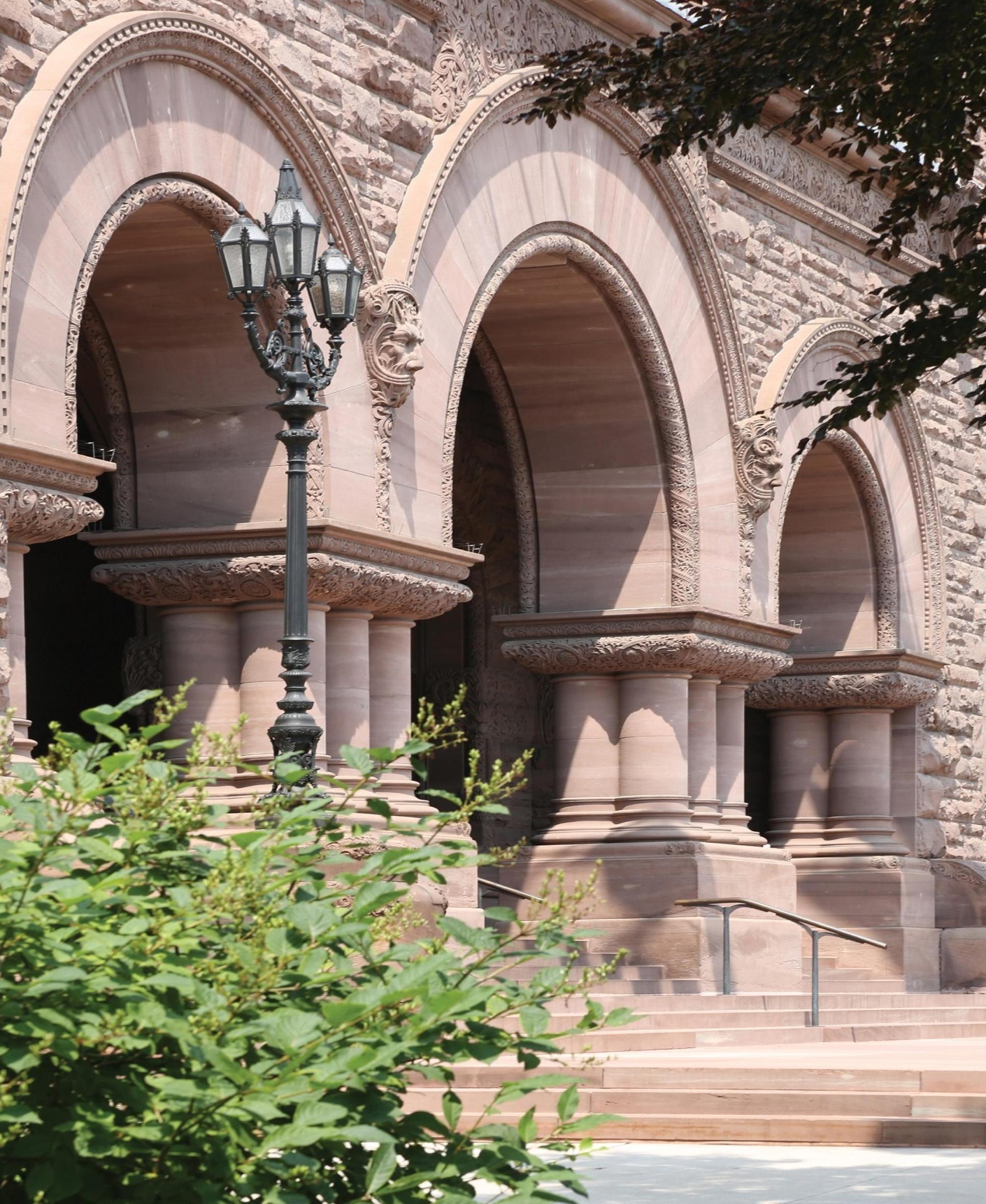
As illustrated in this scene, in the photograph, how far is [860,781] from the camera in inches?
851

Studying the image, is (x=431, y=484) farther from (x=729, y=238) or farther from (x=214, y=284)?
(x=729, y=238)

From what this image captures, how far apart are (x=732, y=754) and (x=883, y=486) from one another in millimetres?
4070

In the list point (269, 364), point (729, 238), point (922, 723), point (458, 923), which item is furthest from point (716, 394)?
point (458, 923)

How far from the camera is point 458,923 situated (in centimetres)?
415

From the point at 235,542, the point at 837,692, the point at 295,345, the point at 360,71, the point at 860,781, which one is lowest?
the point at 860,781

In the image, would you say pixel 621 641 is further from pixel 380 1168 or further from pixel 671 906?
pixel 380 1168

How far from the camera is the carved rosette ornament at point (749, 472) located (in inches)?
734

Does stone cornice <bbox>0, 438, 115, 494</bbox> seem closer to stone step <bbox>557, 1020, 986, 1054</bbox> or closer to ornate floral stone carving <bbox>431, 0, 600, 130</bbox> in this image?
stone step <bbox>557, 1020, 986, 1054</bbox>

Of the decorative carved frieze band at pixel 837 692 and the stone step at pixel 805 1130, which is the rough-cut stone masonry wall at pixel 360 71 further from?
the decorative carved frieze band at pixel 837 692

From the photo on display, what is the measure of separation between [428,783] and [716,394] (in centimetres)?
404

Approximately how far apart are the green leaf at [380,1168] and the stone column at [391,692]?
35.0 ft

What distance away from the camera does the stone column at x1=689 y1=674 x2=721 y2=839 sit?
18.3m

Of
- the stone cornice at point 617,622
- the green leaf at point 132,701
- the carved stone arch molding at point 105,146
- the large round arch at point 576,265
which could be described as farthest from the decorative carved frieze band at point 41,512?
Result: the green leaf at point 132,701

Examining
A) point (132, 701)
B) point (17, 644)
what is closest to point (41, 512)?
point (17, 644)
